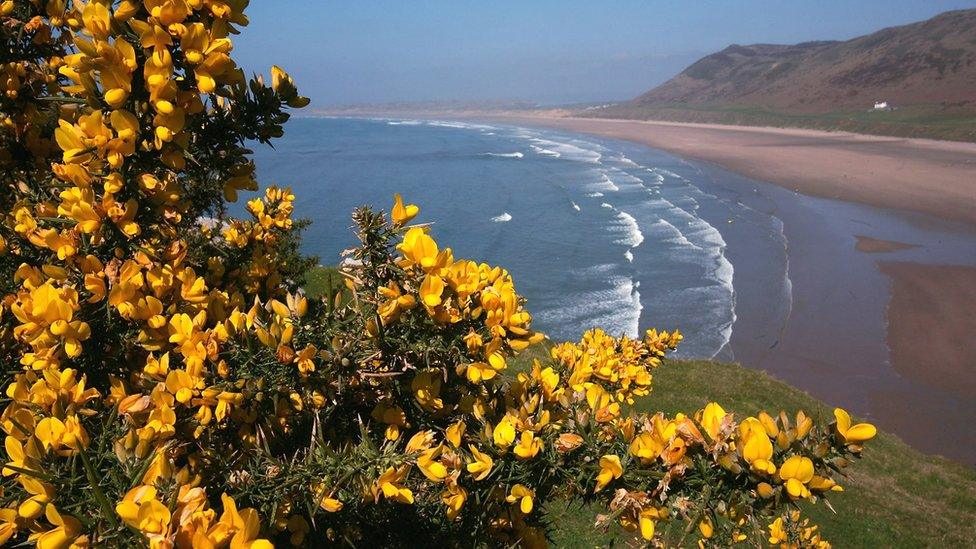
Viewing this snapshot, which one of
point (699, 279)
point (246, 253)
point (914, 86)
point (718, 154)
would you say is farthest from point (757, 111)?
point (246, 253)

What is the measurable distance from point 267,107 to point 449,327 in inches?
38.5

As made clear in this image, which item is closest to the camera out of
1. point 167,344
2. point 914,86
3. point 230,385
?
point 230,385

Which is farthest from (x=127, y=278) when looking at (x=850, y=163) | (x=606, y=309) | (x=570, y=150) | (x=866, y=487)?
(x=570, y=150)

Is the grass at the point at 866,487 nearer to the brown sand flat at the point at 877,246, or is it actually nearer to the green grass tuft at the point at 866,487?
the green grass tuft at the point at 866,487

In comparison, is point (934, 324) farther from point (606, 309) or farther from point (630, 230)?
point (630, 230)

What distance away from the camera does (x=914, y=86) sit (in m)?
97.6

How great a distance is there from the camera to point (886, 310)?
76.0 feet

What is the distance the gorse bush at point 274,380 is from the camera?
160cm

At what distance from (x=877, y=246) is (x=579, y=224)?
16.3 m

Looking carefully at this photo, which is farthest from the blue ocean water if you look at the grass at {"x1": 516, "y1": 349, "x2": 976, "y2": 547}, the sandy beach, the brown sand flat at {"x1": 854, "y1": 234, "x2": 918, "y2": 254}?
the grass at {"x1": 516, "y1": 349, "x2": 976, "y2": 547}

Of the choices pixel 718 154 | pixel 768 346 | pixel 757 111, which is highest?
pixel 757 111

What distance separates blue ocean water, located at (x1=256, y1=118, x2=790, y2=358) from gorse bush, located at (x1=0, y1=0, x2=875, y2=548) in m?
16.8

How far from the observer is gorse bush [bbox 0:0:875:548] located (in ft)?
5.26

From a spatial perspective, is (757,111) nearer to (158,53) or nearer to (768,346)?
(768,346)
